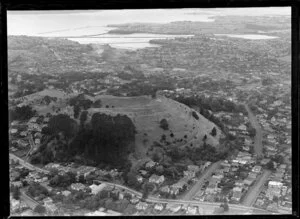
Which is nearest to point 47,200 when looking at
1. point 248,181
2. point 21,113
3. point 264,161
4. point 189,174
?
point 21,113

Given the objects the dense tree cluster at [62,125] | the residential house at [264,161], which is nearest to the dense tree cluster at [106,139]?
the dense tree cluster at [62,125]

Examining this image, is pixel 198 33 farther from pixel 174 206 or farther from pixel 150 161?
pixel 174 206

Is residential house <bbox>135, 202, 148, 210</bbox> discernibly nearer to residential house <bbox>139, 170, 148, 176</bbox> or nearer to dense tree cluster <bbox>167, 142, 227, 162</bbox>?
residential house <bbox>139, 170, 148, 176</bbox>

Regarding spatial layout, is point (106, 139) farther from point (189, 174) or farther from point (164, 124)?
point (189, 174)

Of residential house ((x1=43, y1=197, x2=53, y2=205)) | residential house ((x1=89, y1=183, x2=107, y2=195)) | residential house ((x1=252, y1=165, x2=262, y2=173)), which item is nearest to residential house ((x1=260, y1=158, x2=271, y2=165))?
residential house ((x1=252, y1=165, x2=262, y2=173))

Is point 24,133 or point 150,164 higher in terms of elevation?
point 24,133

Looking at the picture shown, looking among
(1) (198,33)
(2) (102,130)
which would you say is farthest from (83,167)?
(1) (198,33)
